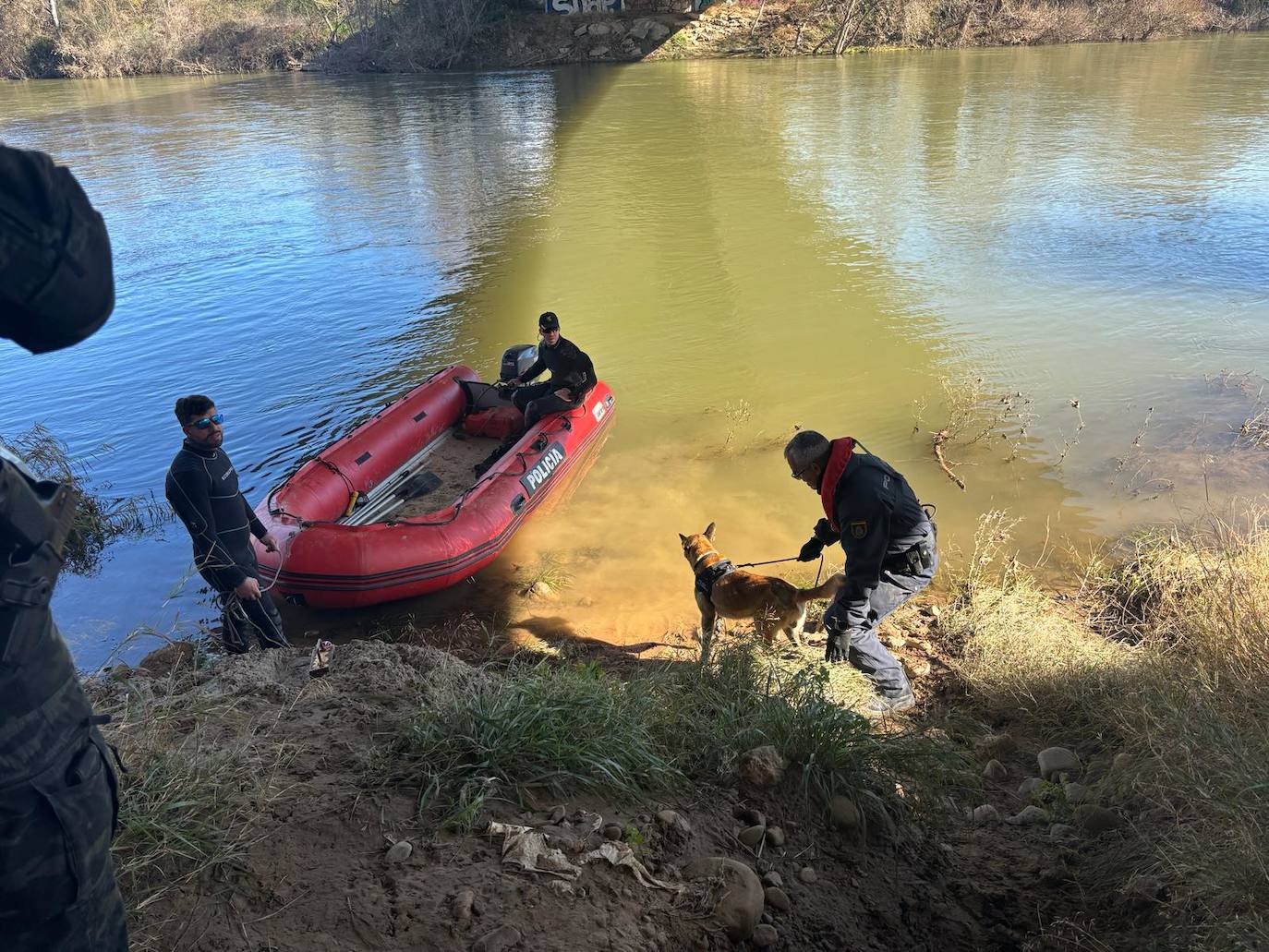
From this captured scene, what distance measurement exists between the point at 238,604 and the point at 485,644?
153 cm

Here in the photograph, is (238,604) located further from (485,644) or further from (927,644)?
(927,644)

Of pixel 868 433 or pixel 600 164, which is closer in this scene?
pixel 868 433

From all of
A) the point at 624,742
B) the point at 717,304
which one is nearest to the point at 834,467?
the point at 624,742

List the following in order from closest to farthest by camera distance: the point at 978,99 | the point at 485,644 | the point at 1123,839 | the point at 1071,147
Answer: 1. the point at 1123,839
2. the point at 485,644
3. the point at 1071,147
4. the point at 978,99

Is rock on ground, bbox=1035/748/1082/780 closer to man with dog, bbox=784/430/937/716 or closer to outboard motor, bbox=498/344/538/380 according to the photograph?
man with dog, bbox=784/430/937/716

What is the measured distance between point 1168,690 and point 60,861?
361cm

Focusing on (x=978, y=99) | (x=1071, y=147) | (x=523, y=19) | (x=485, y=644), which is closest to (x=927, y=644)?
(x=485, y=644)

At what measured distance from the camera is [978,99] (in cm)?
2108

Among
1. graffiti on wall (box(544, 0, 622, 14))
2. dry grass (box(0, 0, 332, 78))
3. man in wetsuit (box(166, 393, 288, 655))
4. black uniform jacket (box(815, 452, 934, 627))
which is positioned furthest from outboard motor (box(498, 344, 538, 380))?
dry grass (box(0, 0, 332, 78))

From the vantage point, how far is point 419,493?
23.6 ft

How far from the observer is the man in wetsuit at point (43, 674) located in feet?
4.18

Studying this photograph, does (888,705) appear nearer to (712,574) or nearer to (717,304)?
(712,574)

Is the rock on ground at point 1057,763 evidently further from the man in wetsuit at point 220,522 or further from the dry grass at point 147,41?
the dry grass at point 147,41

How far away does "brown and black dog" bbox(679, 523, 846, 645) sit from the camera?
4371 mm
